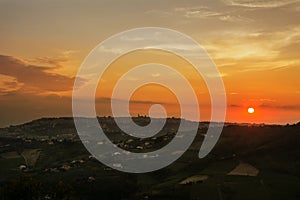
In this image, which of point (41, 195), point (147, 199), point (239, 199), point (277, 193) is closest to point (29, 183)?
point (41, 195)

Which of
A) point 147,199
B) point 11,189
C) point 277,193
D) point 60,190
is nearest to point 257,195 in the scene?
point 277,193

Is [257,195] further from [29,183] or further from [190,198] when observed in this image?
[29,183]

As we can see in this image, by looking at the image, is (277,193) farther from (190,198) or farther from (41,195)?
(41,195)

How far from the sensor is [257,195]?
195m

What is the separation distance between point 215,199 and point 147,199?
1230 inches

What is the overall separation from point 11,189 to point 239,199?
111m

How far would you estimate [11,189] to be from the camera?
11388 cm

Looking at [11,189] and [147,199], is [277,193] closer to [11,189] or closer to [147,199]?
[147,199]

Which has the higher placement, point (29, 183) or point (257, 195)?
point (29, 183)

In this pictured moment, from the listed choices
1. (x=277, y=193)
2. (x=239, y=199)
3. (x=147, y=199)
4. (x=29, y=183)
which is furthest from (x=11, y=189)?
(x=277, y=193)

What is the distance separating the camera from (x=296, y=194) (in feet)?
636

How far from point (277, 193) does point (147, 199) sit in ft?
195

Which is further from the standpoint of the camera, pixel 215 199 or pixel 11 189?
pixel 215 199

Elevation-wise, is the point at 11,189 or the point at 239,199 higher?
the point at 11,189
